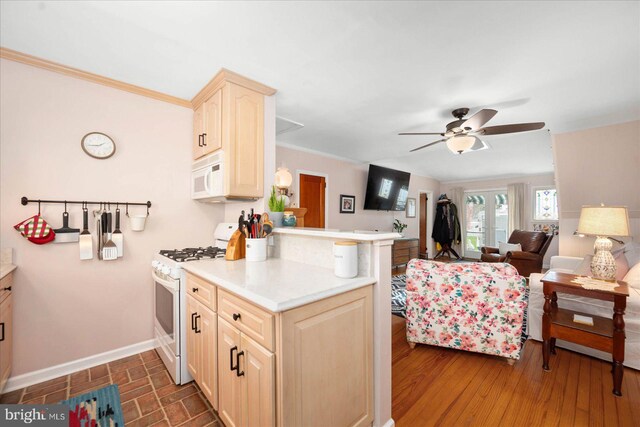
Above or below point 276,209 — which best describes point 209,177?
above

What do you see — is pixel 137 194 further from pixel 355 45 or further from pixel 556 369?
pixel 556 369

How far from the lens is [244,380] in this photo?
1.23 metres

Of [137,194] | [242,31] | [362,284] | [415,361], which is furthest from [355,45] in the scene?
[415,361]

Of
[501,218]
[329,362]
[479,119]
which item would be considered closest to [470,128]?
[479,119]

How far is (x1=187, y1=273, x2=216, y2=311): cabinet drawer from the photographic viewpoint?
1488 mm

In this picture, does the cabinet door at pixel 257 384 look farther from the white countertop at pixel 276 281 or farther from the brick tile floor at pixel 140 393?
the brick tile floor at pixel 140 393

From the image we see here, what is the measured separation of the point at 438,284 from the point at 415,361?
2.20ft

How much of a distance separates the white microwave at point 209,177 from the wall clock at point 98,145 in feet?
2.13

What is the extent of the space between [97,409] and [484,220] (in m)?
7.99

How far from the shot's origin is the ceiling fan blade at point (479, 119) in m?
2.37

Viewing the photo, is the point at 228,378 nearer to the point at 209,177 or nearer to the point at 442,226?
the point at 209,177

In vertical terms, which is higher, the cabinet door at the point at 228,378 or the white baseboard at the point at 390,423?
the cabinet door at the point at 228,378

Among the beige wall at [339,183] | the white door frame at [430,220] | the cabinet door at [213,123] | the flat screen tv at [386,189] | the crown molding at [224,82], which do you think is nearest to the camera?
the crown molding at [224,82]

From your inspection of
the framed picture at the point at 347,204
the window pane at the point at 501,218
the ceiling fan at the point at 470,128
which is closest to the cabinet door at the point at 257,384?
the ceiling fan at the point at 470,128
